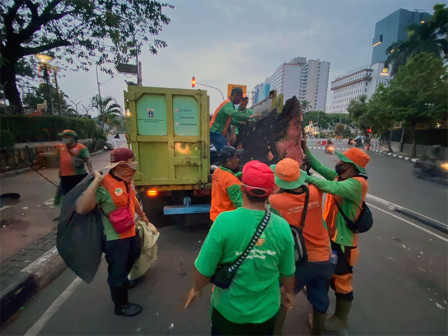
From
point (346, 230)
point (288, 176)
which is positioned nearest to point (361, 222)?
point (346, 230)

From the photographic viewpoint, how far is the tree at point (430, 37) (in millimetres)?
18155

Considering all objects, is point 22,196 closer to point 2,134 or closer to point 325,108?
point 2,134

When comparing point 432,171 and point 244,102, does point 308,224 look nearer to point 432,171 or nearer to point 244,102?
point 244,102

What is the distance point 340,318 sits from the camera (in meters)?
2.22

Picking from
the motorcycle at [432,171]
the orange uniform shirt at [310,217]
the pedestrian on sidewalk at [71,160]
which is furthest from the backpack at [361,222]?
the motorcycle at [432,171]

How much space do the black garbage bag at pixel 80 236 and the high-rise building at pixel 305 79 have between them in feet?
394

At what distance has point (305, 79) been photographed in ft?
390

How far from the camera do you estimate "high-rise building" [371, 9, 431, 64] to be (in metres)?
89.1

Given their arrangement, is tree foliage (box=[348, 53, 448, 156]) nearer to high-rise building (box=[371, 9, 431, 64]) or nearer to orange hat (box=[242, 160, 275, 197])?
orange hat (box=[242, 160, 275, 197])

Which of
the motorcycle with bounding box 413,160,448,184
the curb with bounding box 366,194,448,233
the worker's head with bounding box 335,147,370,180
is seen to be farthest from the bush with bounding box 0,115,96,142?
the motorcycle with bounding box 413,160,448,184

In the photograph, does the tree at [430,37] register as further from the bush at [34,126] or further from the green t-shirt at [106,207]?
the bush at [34,126]

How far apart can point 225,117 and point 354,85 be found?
382 feet

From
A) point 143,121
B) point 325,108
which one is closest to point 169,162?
point 143,121

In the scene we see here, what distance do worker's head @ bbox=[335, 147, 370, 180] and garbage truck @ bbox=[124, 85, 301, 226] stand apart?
4.48 feet
